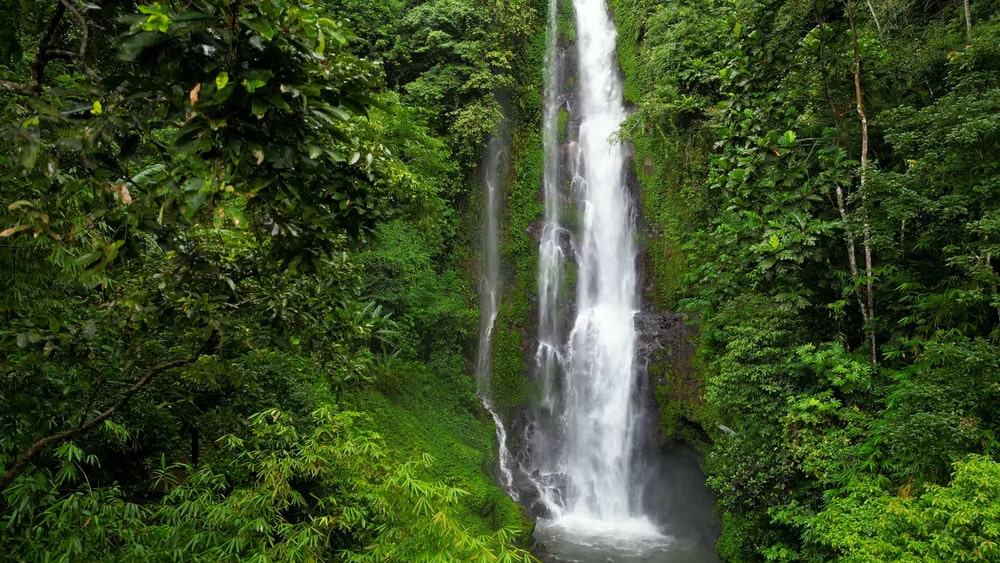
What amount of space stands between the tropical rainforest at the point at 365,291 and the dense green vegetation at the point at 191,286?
0.8 inches

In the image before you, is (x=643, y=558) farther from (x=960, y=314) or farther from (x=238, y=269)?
(x=238, y=269)

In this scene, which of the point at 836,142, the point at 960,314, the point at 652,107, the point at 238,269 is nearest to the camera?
the point at 238,269

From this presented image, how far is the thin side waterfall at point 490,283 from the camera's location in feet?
46.3

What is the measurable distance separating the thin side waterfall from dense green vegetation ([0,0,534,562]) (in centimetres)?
633

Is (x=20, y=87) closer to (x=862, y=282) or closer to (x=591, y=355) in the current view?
(x=862, y=282)

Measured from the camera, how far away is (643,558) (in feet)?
33.9

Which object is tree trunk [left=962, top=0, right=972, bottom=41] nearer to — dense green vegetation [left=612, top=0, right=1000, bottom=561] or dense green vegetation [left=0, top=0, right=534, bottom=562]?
dense green vegetation [left=612, top=0, right=1000, bottom=561]

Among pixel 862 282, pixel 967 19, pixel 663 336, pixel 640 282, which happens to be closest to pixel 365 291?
pixel 640 282

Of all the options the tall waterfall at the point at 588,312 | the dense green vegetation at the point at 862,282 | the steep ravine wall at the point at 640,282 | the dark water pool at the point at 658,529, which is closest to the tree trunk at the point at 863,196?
the dense green vegetation at the point at 862,282

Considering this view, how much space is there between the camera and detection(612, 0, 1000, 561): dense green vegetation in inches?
205

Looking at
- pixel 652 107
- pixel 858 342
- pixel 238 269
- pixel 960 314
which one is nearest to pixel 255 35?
pixel 238 269

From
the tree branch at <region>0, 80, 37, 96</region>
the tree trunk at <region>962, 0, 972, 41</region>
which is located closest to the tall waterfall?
the tree trunk at <region>962, 0, 972, 41</region>

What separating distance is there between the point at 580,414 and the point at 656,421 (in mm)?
1819

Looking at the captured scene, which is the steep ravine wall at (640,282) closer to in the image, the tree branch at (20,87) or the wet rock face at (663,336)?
the wet rock face at (663,336)
